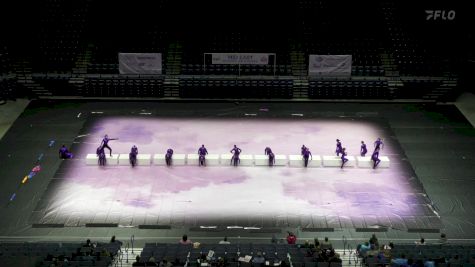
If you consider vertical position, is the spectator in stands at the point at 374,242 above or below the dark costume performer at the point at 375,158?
below

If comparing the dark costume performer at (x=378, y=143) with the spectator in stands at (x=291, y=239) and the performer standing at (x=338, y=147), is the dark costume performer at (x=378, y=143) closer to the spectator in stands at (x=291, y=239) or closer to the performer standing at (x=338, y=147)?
the performer standing at (x=338, y=147)

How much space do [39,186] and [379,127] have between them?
22.6m

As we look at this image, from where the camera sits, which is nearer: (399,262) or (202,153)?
(399,262)

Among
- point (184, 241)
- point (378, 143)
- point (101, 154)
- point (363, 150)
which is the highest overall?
point (378, 143)

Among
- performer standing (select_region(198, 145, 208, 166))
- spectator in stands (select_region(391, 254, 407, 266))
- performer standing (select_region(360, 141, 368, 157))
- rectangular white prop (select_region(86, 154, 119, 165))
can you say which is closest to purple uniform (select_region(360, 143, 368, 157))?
performer standing (select_region(360, 141, 368, 157))

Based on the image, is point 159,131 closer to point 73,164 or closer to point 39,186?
point 73,164

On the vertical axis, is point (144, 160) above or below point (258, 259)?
above

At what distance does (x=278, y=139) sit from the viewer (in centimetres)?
4275

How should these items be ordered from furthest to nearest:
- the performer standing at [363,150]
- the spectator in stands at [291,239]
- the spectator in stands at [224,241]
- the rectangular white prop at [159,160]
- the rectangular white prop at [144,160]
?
1. the performer standing at [363,150]
2. the rectangular white prop at [159,160]
3. the rectangular white prop at [144,160]
4. the spectator in stands at [291,239]
5. the spectator in stands at [224,241]

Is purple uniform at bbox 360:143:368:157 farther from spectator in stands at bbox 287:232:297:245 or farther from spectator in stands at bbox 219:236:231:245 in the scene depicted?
spectator in stands at bbox 219:236:231:245

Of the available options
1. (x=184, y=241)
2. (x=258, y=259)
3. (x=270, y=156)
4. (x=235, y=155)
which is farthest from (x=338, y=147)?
(x=258, y=259)

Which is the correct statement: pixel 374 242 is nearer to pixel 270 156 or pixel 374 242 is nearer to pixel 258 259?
pixel 258 259

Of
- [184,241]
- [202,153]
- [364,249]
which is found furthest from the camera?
[202,153]

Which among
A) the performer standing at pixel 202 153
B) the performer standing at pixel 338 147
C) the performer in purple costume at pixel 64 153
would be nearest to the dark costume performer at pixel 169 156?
the performer standing at pixel 202 153
